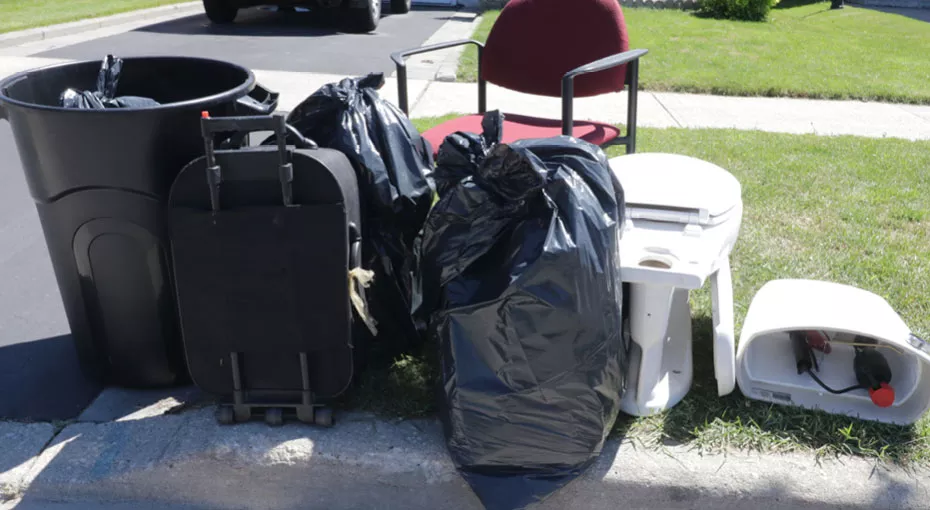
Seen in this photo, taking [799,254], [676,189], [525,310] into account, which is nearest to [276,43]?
[799,254]

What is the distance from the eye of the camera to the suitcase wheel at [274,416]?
88.2 inches

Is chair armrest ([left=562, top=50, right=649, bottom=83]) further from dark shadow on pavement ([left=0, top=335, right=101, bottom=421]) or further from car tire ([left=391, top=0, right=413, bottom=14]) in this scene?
car tire ([left=391, top=0, right=413, bottom=14])

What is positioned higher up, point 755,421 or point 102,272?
point 102,272

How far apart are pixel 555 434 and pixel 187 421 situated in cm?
107

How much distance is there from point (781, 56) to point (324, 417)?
8.07 metres

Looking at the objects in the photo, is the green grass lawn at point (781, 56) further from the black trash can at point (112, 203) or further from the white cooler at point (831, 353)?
the black trash can at point (112, 203)

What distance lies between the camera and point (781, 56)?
8.76m

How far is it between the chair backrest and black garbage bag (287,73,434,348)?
138 cm

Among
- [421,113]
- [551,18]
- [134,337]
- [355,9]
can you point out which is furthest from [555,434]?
[355,9]

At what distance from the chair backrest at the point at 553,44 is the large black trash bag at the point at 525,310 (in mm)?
1572

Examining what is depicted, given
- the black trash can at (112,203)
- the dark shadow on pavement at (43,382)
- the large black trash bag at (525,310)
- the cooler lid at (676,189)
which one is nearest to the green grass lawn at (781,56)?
the cooler lid at (676,189)

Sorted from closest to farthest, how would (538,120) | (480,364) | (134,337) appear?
(480,364) → (134,337) → (538,120)

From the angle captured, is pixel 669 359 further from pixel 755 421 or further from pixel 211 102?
pixel 211 102

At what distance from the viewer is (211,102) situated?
2145 millimetres
